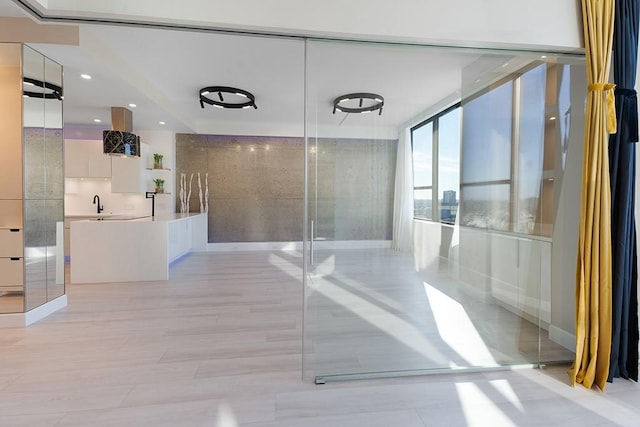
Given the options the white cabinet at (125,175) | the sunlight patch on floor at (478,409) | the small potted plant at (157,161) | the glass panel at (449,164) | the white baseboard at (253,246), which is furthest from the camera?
the white baseboard at (253,246)

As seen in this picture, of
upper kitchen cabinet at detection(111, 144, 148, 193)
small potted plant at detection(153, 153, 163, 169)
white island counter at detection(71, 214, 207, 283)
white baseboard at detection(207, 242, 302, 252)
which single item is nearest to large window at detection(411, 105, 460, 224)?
white island counter at detection(71, 214, 207, 283)

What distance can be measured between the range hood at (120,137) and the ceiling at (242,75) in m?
0.20

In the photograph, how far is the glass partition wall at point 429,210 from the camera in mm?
2225

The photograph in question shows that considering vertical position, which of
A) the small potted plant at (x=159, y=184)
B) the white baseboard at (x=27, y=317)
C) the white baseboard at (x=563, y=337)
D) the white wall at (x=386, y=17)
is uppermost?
the white wall at (x=386, y=17)

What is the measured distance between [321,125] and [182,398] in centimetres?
200

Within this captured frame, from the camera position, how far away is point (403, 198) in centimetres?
240

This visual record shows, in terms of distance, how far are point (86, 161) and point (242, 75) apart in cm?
406

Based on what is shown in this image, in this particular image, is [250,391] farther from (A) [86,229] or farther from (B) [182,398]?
(A) [86,229]

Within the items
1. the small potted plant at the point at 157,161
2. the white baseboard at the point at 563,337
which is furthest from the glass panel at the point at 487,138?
the small potted plant at the point at 157,161

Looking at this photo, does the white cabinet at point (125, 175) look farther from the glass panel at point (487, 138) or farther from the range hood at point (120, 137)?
the glass panel at point (487, 138)

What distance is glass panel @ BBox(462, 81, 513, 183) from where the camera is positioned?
278 centimetres

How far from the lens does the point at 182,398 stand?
184 cm

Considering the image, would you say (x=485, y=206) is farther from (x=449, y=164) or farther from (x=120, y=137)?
(x=120, y=137)

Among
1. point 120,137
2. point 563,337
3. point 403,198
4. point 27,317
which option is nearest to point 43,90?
point 120,137
